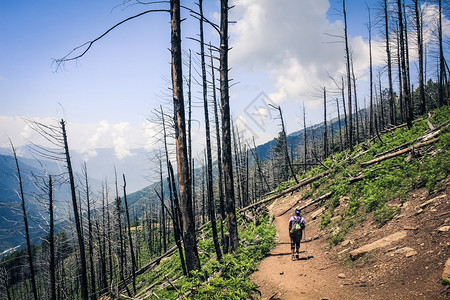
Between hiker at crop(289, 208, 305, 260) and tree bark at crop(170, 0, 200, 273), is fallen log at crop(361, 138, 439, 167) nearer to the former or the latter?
hiker at crop(289, 208, 305, 260)

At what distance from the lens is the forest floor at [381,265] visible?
407cm

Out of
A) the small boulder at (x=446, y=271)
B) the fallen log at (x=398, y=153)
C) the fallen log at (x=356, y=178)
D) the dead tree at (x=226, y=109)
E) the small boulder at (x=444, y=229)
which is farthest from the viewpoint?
the fallen log at (x=356, y=178)

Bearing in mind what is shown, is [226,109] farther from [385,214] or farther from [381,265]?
[385,214]

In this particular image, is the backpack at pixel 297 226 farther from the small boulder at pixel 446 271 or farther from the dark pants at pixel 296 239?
the small boulder at pixel 446 271

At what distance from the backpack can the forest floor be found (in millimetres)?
1036

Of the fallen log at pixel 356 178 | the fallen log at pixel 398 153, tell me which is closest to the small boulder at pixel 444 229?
the fallen log at pixel 398 153

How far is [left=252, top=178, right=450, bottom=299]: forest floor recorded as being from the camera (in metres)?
4.07

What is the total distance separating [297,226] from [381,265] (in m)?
3.28

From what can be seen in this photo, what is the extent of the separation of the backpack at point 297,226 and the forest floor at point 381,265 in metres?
1.04

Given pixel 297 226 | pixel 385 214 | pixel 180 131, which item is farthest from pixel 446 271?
pixel 180 131

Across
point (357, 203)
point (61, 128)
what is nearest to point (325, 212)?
point (357, 203)

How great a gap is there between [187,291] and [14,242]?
788ft

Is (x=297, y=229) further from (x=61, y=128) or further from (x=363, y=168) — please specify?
(x=61, y=128)

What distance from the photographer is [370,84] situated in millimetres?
25406
